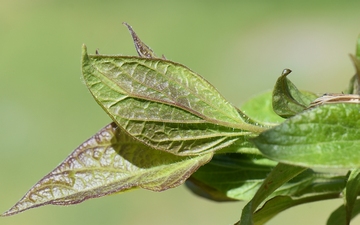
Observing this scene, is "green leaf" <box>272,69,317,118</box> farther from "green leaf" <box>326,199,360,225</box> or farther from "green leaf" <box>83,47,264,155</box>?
"green leaf" <box>326,199,360,225</box>

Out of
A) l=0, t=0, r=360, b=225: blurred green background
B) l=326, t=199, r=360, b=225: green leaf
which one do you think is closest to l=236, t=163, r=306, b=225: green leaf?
l=326, t=199, r=360, b=225: green leaf

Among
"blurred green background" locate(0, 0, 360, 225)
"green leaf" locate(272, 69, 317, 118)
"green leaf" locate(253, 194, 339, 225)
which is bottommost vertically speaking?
"green leaf" locate(253, 194, 339, 225)

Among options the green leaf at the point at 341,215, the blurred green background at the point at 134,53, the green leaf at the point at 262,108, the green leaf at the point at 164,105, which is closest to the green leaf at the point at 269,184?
the green leaf at the point at 164,105

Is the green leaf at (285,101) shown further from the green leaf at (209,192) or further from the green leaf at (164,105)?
the green leaf at (209,192)

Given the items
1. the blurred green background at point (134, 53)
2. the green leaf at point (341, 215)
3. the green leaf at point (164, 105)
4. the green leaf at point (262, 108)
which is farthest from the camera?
the blurred green background at point (134, 53)

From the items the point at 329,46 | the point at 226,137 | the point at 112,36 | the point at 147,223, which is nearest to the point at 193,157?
the point at 226,137

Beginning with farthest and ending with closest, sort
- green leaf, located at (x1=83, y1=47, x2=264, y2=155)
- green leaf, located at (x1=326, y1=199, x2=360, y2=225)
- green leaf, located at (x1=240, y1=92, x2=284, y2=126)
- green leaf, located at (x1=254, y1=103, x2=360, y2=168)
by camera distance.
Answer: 1. green leaf, located at (x1=240, y1=92, x2=284, y2=126)
2. green leaf, located at (x1=326, y1=199, x2=360, y2=225)
3. green leaf, located at (x1=83, y1=47, x2=264, y2=155)
4. green leaf, located at (x1=254, y1=103, x2=360, y2=168)
